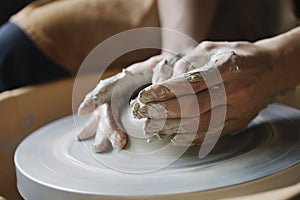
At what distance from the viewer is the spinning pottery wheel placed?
2.77 ft

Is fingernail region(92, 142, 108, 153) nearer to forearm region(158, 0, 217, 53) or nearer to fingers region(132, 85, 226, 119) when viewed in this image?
fingers region(132, 85, 226, 119)

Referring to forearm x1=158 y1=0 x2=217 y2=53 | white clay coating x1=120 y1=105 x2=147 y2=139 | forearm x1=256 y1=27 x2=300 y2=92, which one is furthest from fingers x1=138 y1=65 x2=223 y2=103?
forearm x1=158 y1=0 x2=217 y2=53

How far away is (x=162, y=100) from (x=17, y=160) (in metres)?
0.37

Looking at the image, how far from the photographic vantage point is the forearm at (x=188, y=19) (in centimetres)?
141

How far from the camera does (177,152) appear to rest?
958 mm

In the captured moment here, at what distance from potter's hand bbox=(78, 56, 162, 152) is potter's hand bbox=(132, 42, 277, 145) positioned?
107 mm

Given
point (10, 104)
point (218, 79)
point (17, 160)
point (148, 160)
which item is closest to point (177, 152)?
point (148, 160)

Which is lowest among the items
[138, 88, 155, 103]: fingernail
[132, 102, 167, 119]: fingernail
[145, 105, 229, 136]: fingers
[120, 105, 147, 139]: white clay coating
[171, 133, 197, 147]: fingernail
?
[120, 105, 147, 139]: white clay coating

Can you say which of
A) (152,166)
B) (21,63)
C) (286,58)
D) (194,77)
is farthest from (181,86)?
(21,63)

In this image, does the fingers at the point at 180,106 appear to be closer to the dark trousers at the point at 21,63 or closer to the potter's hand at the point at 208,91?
the potter's hand at the point at 208,91

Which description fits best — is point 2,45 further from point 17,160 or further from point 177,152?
point 177,152

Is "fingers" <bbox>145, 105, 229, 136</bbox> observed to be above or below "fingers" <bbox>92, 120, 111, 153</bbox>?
above

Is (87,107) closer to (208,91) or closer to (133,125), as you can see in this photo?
(133,125)

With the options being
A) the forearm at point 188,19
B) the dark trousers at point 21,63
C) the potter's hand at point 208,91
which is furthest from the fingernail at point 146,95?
the dark trousers at point 21,63
